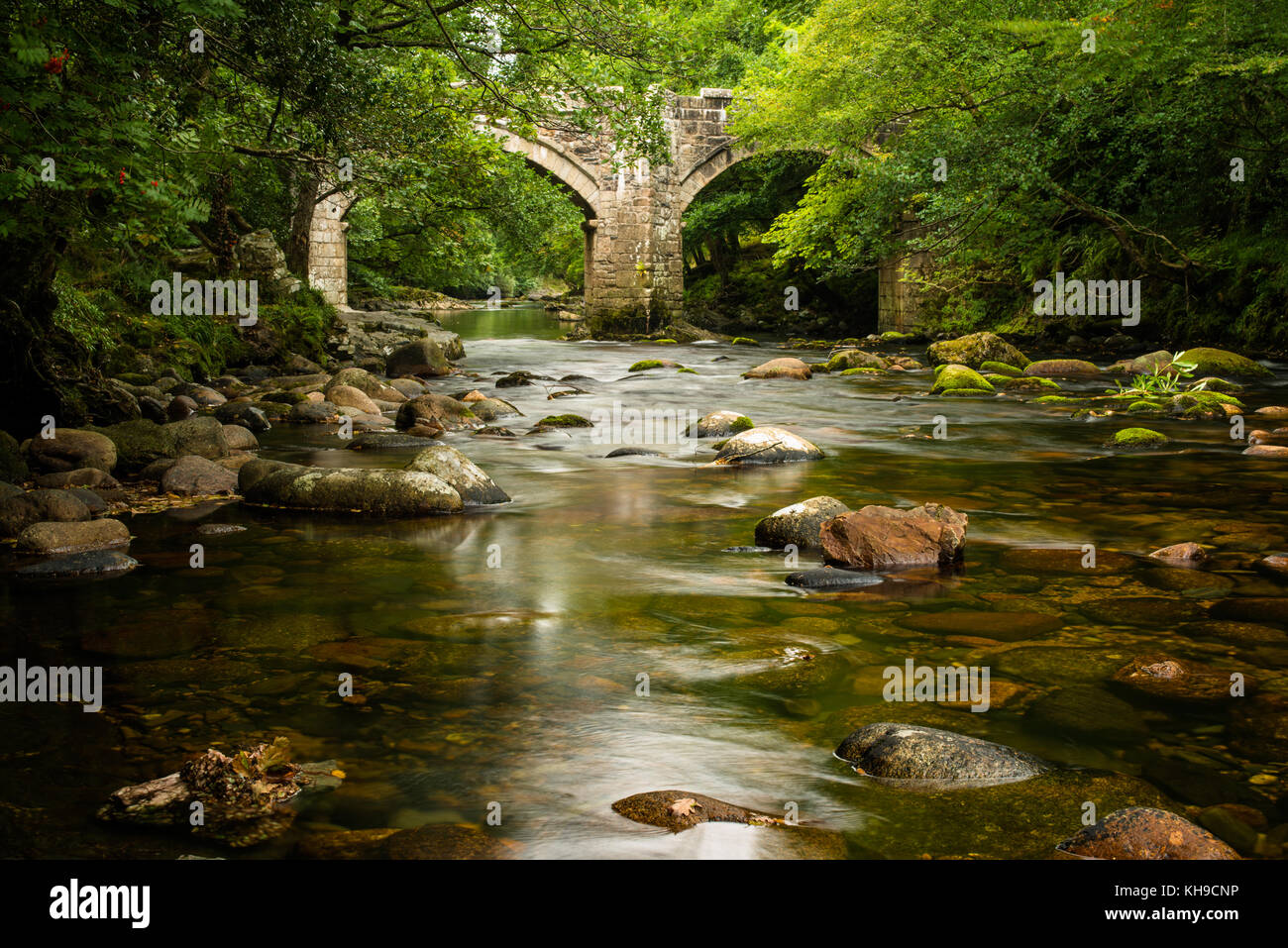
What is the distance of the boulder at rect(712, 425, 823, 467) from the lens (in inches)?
315

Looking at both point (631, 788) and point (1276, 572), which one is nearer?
point (631, 788)

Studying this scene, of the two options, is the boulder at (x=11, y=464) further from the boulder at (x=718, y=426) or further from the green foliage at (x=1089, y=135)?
the green foliage at (x=1089, y=135)

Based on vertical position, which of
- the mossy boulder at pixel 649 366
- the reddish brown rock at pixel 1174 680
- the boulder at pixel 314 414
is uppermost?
the mossy boulder at pixel 649 366

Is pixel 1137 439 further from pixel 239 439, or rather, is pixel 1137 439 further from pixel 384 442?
pixel 239 439

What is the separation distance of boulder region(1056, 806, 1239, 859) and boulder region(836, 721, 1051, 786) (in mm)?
352

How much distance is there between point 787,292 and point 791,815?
2679cm

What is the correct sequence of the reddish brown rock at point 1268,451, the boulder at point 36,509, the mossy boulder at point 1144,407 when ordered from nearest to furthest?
the boulder at point 36,509 → the reddish brown rock at point 1268,451 → the mossy boulder at point 1144,407

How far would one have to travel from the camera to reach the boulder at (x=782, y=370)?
1538 centimetres

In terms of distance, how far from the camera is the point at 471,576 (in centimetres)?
489

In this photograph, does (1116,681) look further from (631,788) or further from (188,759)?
(188,759)

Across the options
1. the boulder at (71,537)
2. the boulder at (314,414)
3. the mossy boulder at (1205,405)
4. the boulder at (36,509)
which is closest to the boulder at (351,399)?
the boulder at (314,414)

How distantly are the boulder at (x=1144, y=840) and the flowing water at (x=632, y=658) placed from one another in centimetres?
11

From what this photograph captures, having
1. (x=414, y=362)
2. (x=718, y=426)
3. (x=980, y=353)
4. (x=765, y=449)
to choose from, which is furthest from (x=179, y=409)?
(x=980, y=353)
